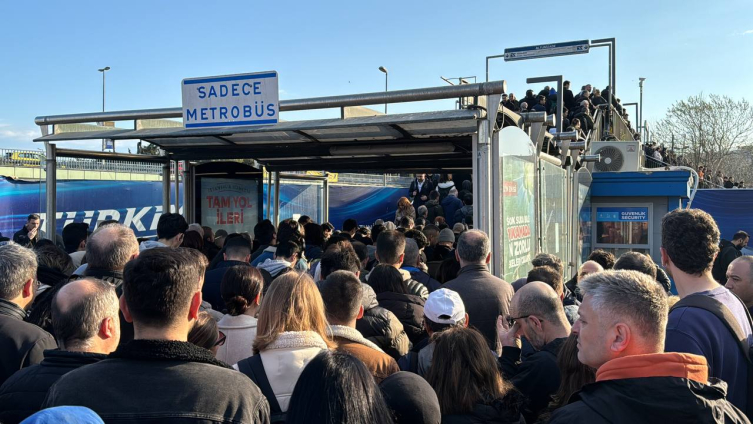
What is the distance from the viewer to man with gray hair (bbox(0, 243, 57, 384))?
9.54 ft

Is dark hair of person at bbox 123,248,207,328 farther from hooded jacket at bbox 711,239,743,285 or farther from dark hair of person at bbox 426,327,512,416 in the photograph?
hooded jacket at bbox 711,239,743,285

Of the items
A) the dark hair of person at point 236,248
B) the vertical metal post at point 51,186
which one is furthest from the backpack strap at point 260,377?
the vertical metal post at point 51,186

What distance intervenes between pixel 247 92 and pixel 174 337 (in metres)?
4.86

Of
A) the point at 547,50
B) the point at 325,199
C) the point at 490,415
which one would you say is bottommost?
the point at 490,415

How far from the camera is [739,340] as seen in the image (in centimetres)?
266

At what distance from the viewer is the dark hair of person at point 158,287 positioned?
2.01 m

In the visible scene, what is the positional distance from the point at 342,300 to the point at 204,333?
0.73m

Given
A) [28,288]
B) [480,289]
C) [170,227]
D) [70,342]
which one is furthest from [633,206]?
[70,342]

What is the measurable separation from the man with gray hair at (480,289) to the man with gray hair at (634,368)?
2.31m

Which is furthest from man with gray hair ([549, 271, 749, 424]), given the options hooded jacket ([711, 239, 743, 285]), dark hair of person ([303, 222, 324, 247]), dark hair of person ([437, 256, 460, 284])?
hooded jacket ([711, 239, 743, 285])

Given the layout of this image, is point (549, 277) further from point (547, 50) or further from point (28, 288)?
point (547, 50)

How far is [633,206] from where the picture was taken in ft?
37.5

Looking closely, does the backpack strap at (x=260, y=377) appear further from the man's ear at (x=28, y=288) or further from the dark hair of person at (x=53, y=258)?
the dark hair of person at (x=53, y=258)

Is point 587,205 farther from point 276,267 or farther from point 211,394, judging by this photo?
point 211,394
